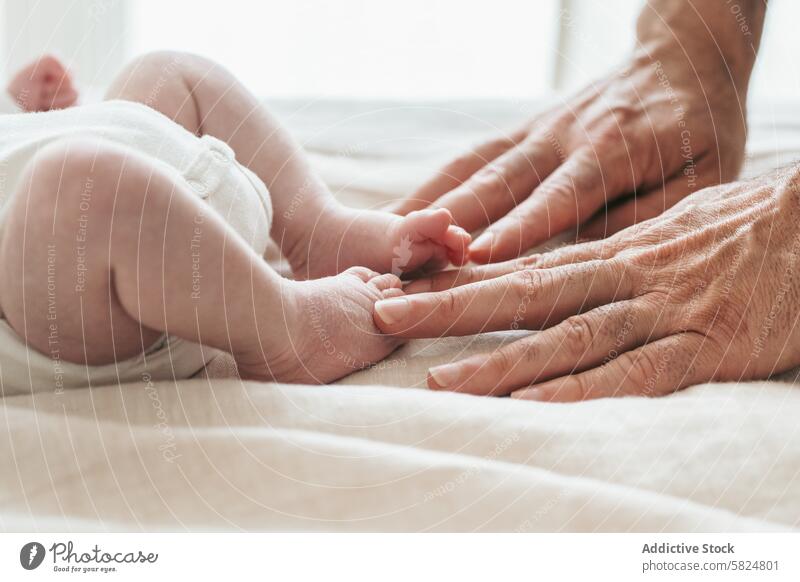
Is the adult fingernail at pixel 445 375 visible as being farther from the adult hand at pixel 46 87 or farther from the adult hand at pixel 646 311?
the adult hand at pixel 46 87

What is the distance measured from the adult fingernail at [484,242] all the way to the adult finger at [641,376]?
188mm

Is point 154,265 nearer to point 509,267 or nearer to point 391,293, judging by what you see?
point 391,293

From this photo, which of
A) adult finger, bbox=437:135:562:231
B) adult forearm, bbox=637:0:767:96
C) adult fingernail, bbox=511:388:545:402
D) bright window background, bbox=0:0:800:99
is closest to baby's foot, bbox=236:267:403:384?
adult fingernail, bbox=511:388:545:402

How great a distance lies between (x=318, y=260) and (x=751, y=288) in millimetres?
342

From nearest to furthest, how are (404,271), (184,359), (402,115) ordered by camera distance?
(184,359), (404,271), (402,115)

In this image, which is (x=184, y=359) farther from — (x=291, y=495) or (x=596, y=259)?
(x=596, y=259)

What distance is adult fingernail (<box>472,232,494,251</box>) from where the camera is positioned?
2.17 feet

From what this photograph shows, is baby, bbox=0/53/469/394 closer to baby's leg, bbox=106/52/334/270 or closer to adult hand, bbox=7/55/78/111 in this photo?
baby's leg, bbox=106/52/334/270

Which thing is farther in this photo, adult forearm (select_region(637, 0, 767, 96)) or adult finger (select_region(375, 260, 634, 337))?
adult forearm (select_region(637, 0, 767, 96))

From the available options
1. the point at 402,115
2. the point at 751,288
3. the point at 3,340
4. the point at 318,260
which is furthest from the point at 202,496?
the point at 402,115

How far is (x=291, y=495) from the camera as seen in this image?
1.32ft

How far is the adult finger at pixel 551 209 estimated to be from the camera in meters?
0.67

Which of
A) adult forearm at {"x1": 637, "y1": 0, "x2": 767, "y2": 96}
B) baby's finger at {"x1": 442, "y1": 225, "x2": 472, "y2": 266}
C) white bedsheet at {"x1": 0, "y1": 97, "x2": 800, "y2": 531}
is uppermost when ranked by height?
adult forearm at {"x1": 637, "y1": 0, "x2": 767, "y2": 96}

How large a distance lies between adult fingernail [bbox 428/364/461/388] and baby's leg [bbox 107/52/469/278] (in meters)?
0.15
